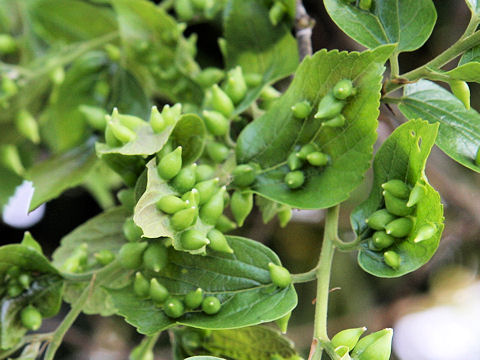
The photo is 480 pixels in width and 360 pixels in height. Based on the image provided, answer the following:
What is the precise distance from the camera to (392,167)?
502mm

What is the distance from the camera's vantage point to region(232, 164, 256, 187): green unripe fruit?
1.88 feet

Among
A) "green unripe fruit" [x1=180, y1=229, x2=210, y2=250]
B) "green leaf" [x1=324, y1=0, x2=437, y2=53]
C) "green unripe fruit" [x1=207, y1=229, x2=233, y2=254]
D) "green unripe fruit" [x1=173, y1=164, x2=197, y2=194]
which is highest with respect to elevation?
"green leaf" [x1=324, y1=0, x2=437, y2=53]

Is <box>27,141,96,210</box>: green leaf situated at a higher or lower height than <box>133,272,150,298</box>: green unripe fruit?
lower

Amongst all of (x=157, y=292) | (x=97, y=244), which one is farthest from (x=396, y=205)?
(x=97, y=244)

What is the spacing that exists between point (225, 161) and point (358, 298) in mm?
714

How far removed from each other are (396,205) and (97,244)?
35cm

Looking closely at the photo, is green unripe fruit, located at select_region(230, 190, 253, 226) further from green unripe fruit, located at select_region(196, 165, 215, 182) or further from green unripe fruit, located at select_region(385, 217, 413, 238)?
green unripe fruit, located at select_region(385, 217, 413, 238)

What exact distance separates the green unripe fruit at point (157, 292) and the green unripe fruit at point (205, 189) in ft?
0.28

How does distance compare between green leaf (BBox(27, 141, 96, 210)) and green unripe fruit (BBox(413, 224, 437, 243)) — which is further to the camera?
green leaf (BBox(27, 141, 96, 210))

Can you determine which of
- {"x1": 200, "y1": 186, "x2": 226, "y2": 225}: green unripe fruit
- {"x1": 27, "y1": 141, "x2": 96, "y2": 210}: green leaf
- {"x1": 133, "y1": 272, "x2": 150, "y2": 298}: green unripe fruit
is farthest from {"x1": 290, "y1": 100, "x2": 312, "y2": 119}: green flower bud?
{"x1": 27, "y1": 141, "x2": 96, "y2": 210}: green leaf

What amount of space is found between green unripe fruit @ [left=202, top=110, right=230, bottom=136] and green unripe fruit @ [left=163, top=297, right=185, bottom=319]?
171 millimetres

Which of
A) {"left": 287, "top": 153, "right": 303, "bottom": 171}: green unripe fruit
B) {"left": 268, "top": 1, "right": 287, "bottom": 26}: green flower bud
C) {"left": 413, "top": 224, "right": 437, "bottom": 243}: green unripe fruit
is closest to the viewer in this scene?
{"left": 413, "top": 224, "right": 437, "bottom": 243}: green unripe fruit

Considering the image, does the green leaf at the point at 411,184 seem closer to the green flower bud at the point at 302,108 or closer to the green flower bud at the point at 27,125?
the green flower bud at the point at 302,108

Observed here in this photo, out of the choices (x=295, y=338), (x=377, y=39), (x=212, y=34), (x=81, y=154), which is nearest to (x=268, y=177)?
(x=377, y=39)
